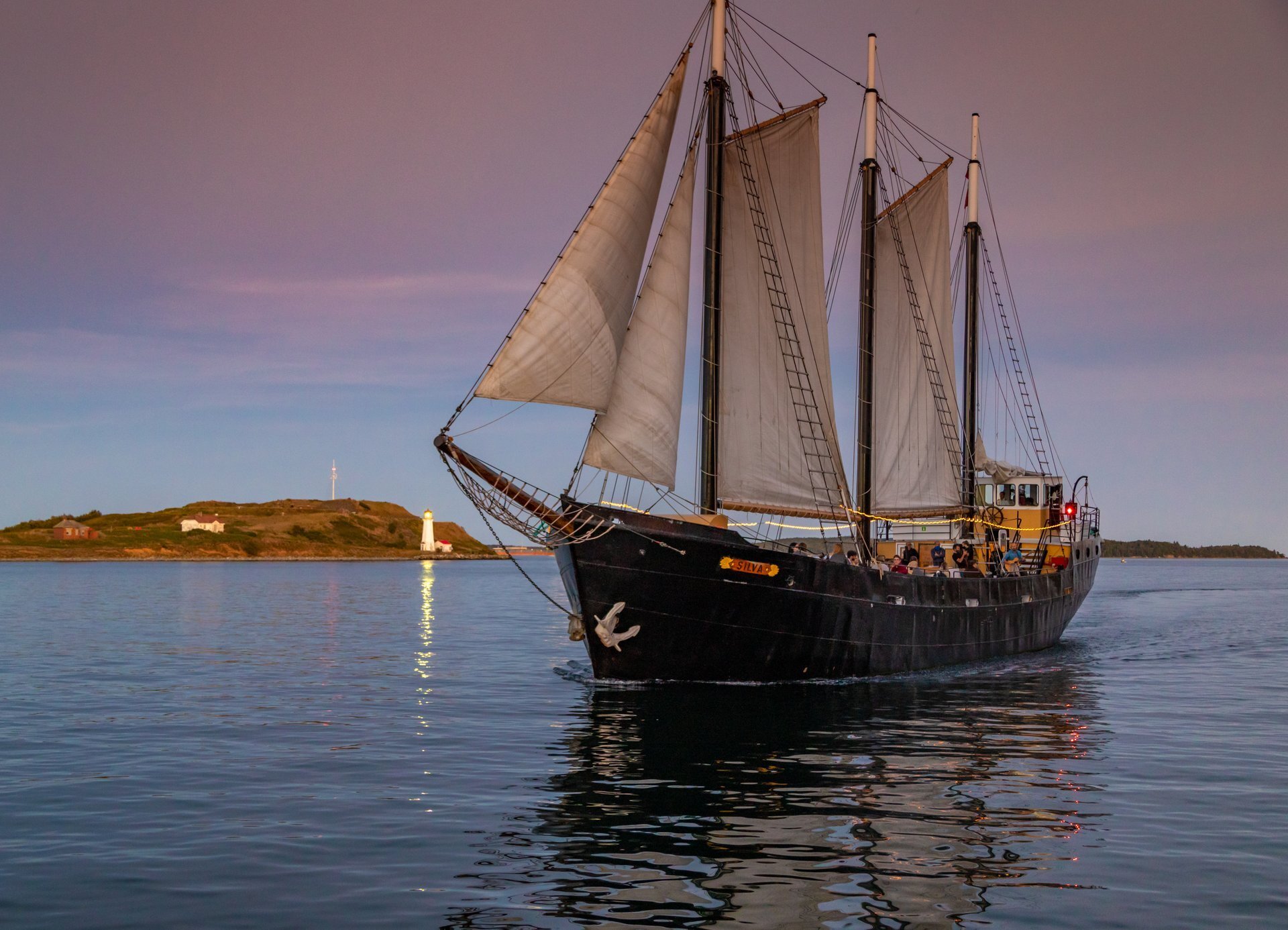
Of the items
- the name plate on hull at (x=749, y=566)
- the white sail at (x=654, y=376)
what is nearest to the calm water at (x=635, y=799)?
the name plate on hull at (x=749, y=566)

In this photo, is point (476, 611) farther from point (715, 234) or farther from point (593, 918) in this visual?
point (593, 918)

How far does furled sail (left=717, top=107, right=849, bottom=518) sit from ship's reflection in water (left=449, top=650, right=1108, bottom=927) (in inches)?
298

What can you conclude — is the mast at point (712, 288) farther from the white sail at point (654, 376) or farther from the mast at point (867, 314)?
the mast at point (867, 314)

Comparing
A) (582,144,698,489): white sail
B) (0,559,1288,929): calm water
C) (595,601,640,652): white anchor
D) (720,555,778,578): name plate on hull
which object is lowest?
(0,559,1288,929): calm water

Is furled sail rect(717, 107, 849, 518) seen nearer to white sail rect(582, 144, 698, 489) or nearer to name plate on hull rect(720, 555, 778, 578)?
white sail rect(582, 144, 698, 489)

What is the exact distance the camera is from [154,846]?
13.3 meters

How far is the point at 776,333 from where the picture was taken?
31453 mm

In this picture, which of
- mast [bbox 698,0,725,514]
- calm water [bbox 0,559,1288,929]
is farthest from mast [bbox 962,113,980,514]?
mast [bbox 698,0,725,514]

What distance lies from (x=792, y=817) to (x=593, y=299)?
13279 millimetres

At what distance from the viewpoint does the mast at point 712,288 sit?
2845 centimetres

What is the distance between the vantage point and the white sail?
25.6 metres

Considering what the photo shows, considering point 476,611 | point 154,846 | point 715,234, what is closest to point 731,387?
point 715,234

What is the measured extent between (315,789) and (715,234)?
18.4 meters

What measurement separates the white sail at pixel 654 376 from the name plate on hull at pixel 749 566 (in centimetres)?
248
